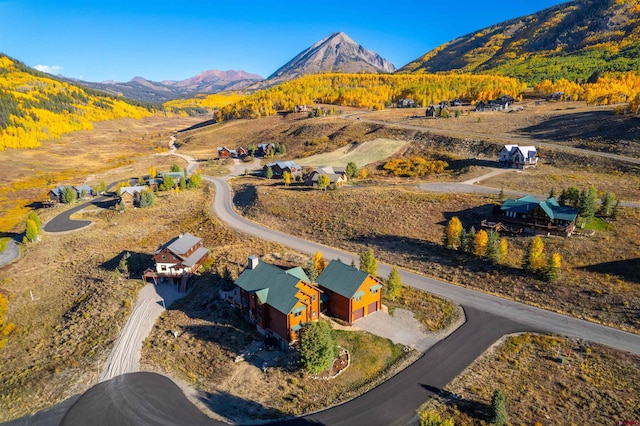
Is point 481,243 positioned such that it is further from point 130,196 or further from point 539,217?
point 130,196

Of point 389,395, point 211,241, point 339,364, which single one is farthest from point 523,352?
point 211,241

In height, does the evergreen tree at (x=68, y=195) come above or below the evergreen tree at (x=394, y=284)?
above

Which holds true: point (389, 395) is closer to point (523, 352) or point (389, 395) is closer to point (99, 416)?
point (523, 352)

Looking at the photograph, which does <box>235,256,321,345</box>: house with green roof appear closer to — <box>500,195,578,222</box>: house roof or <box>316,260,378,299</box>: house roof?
<box>316,260,378,299</box>: house roof

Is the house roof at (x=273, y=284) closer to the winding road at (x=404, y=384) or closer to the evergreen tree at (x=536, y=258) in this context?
the winding road at (x=404, y=384)

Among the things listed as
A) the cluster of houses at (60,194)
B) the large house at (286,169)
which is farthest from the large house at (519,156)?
the cluster of houses at (60,194)

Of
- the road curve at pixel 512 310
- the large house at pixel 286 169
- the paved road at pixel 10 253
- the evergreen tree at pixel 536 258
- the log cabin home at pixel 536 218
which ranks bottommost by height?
the road curve at pixel 512 310
